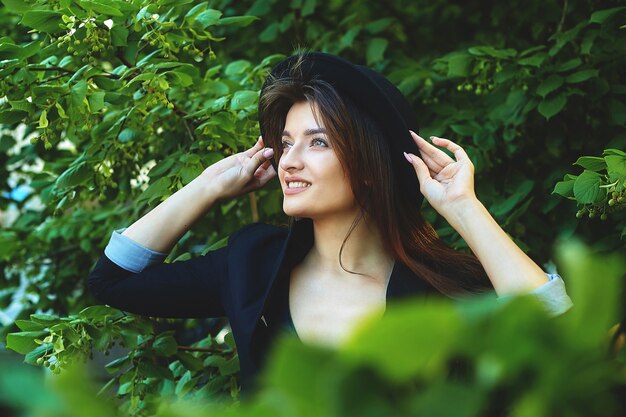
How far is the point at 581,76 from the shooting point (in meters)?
2.75

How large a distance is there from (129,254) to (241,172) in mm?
376

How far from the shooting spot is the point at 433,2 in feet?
12.7

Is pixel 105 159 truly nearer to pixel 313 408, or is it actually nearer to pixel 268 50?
pixel 268 50

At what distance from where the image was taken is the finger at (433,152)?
220 cm

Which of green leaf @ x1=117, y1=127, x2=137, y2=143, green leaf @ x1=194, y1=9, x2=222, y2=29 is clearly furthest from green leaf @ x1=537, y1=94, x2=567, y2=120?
green leaf @ x1=117, y1=127, x2=137, y2=143

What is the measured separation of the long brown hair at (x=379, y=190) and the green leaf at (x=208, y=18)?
0.35 meters

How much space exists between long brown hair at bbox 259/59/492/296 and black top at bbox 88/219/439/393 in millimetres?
65

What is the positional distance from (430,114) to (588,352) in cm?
271

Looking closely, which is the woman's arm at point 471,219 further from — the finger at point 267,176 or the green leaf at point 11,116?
the green leaf at point 11,116

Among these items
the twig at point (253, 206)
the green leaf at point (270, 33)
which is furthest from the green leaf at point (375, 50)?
the twig at point (253, 206)

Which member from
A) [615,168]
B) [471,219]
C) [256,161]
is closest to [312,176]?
[256,161]

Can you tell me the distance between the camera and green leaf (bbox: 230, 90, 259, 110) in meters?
2.50

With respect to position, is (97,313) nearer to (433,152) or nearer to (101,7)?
(101,7)

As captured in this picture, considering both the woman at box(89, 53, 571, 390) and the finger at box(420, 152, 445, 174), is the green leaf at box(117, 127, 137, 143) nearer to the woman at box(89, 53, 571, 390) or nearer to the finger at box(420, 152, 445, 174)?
the woman at box(89, 53, 571, 390)
